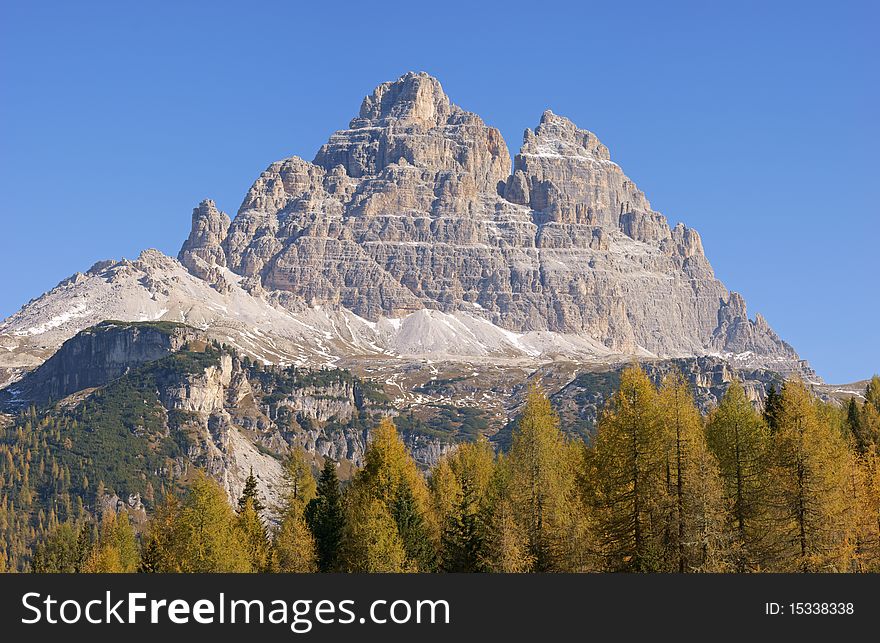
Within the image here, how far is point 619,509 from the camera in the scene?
3415 inches

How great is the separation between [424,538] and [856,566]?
1304 inches

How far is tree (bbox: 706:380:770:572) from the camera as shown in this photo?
85.6 metres

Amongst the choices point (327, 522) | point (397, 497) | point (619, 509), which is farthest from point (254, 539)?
point (619, 509)

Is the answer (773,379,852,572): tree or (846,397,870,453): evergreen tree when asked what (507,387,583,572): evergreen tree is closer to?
(773,379,852,572): tree

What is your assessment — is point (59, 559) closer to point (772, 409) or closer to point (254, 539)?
point (254, 539)

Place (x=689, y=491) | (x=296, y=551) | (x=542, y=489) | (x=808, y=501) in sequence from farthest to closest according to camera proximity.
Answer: (x=296, y=551), (x=542, y=489), (x=808, y=501), (x=689, y=491)

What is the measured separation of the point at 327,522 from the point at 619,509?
32.5 metres

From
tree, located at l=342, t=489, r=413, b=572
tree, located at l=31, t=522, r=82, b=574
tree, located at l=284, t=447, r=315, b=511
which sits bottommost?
tree, located at l=342, t=489, r=413, b=572

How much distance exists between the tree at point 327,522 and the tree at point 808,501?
1498 inches

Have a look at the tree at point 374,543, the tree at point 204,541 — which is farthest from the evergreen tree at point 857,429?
the tree at point 204,541

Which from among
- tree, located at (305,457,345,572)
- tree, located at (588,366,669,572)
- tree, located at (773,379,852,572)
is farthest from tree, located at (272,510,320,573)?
tree, located at (773,379,852,572)

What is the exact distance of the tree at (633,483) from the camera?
8562 centimetres

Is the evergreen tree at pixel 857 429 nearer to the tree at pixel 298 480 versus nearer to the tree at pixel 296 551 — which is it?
the tree at pixel 296 551

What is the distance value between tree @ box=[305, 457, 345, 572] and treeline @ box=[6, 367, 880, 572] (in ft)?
0.46
